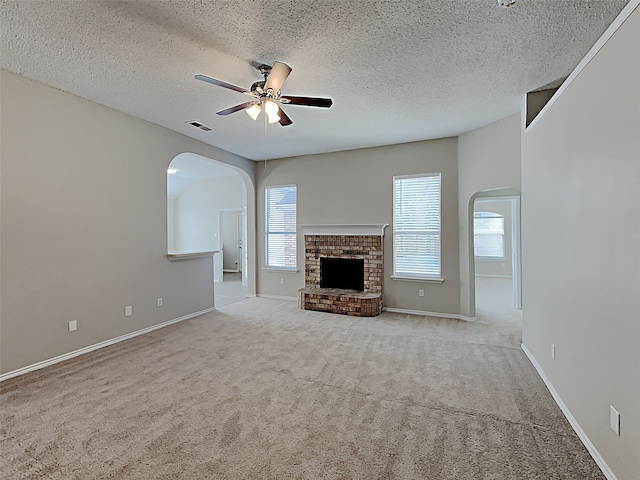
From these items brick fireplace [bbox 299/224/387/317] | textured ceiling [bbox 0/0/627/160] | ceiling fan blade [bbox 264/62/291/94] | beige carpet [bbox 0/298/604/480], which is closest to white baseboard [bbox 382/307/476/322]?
brick fireplace [bbox 299/224/387/317]

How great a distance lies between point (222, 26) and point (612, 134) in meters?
2.60

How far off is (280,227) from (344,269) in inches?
67.0

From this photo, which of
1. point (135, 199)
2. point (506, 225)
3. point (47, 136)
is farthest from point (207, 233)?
point (506, 225)

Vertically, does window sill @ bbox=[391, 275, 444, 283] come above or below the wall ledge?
below

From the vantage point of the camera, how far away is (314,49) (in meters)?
2.61

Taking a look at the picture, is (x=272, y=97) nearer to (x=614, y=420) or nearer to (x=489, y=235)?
(x=614, y=420)

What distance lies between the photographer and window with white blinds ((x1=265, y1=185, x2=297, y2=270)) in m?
6.54

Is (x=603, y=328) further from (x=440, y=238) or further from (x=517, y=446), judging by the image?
(x=440, y=238)

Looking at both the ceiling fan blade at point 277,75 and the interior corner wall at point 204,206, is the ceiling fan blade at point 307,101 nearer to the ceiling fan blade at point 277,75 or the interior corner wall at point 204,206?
the ceiling fan blade at point 277,75

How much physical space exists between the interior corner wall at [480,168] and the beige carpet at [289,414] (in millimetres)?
1297

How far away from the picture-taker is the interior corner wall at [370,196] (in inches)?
203

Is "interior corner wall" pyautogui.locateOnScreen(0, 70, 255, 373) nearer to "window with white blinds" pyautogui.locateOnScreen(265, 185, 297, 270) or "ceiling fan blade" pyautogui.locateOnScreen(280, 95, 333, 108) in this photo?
"window with white blinds" pyautogui.locateOnScreen(265, 185, 297, 270)

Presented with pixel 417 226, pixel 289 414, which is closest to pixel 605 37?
pixel 289 414

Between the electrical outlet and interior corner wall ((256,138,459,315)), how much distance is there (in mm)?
3412
